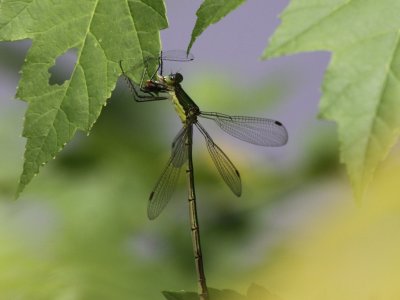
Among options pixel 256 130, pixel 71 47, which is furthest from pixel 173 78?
pixel 71 47

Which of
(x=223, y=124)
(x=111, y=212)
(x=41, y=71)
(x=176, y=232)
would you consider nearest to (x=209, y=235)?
(x=176, y=232)

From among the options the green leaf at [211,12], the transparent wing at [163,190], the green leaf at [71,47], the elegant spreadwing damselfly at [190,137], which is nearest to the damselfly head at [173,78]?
the elegant spreadwing damselfly at [190,137]

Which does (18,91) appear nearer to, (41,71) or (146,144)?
(41,71)

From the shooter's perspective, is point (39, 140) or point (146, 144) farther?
point (146, 144)

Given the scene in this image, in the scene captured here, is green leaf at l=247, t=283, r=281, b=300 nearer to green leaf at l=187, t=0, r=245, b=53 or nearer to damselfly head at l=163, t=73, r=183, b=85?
green leaf at l=187, t=0, r=245, b=53

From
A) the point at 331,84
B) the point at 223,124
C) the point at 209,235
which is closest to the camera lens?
the point at 331,84

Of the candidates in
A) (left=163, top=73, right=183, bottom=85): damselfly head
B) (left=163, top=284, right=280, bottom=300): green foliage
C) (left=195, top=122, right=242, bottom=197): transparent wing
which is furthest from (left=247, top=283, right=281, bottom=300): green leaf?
(left=195, top=122, right=242, bottom=197): transparent wing

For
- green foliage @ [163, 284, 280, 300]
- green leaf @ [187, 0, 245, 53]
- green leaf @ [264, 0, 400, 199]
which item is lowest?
green foliage @ [163, 284, 280, 300]
